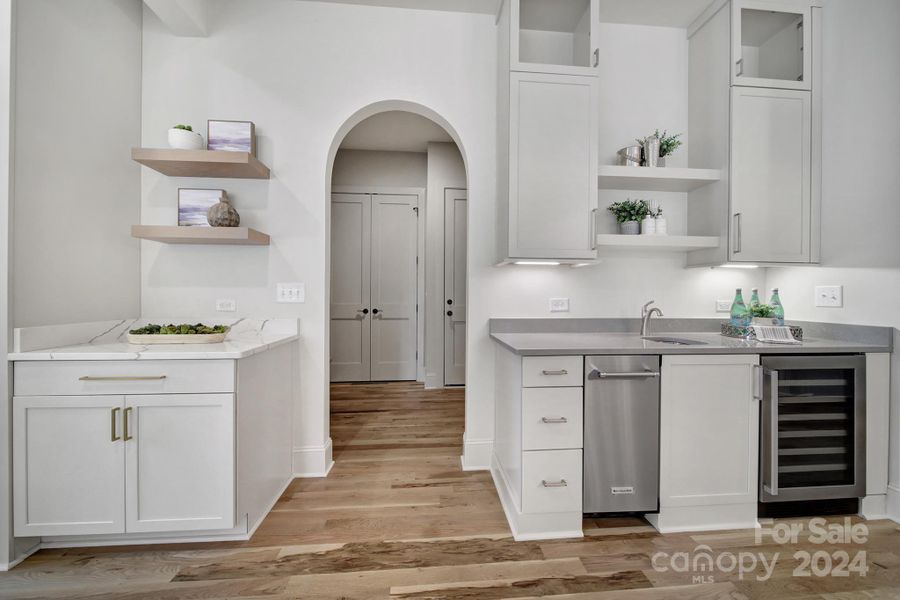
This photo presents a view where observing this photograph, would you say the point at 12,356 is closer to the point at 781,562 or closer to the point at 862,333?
the point at 781,562

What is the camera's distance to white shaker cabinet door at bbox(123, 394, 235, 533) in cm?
163

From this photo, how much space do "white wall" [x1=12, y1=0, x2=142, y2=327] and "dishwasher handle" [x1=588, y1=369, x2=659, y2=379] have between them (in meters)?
2.57

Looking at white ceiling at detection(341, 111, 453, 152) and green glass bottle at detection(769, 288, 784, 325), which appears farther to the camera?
white ceiling at detection(341, 111, 453, 152)

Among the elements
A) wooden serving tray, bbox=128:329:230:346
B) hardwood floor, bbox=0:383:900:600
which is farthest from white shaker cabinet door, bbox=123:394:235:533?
wooden serving tray, bbox=128:329:230:346

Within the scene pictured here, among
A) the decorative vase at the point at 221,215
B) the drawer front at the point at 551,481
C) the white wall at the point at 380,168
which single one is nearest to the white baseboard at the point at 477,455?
the drawer front at the point at 551,481

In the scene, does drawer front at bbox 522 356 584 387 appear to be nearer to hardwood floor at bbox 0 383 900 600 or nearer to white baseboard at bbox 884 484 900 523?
hardwood floor at bbox 0 383 900 600

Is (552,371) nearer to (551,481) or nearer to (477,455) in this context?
(551,481)

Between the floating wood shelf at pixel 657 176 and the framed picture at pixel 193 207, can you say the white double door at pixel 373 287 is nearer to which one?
the framed picture at pixel 193 207

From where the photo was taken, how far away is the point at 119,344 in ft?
6.35

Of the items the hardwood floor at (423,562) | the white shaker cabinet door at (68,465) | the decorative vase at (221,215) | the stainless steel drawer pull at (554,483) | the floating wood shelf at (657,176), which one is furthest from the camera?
the floating wood shelf at (657,176)

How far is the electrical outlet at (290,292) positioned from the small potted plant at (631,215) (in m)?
2.07

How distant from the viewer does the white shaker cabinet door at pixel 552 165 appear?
2.12 meters

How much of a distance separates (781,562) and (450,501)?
1513 mm

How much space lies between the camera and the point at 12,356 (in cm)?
156
